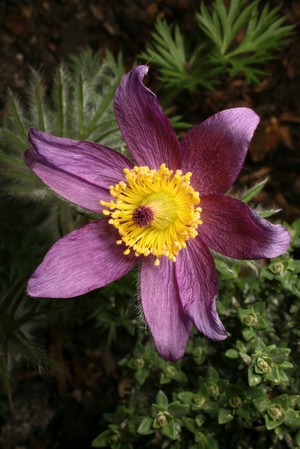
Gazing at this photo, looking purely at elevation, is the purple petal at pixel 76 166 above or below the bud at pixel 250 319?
above

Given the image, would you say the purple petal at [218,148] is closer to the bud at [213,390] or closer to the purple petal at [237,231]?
the purple petal at [237,231]

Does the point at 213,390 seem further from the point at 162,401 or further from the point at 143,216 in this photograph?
the point at 143,216

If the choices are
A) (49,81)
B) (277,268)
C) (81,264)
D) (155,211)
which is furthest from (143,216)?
(49,81)

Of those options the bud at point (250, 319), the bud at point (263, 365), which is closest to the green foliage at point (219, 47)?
the bud at point (250, 319)

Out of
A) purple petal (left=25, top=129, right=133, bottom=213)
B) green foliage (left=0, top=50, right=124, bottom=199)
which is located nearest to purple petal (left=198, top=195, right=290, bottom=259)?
purple petal (left=25, top=129, right=133, bottom=213)

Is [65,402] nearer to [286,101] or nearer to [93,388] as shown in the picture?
[93,388]

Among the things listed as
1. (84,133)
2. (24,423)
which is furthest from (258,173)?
(24,423)

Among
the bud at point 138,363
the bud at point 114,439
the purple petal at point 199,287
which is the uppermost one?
the purple petal at point 199,287
